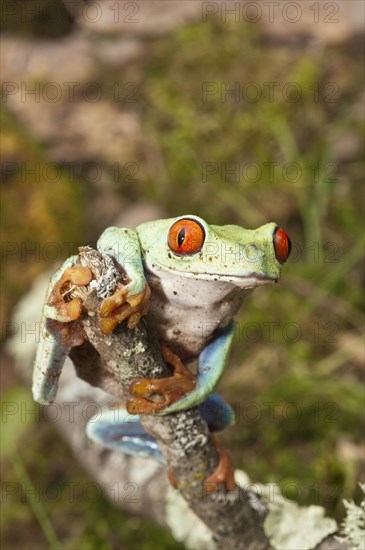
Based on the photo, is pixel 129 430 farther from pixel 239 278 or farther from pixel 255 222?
pixel 255 222

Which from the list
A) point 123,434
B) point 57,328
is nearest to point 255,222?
point 123,434

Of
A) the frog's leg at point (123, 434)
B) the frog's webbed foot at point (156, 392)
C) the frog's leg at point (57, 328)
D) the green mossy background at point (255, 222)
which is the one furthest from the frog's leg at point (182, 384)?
the green mossy background at point (255, 222)

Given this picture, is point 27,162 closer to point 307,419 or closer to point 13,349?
point 13,349

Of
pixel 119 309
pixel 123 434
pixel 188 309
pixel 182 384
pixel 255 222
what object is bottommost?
pixel 255 222

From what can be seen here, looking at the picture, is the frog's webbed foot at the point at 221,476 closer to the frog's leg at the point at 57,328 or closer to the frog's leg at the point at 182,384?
the frog's leg at the point at 182,384

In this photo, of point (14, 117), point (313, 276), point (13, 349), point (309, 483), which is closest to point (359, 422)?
point (309, 483)

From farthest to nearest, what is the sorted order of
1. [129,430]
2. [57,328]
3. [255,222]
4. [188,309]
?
[255,222]
[129,430]
[188,309]
[57,328]
